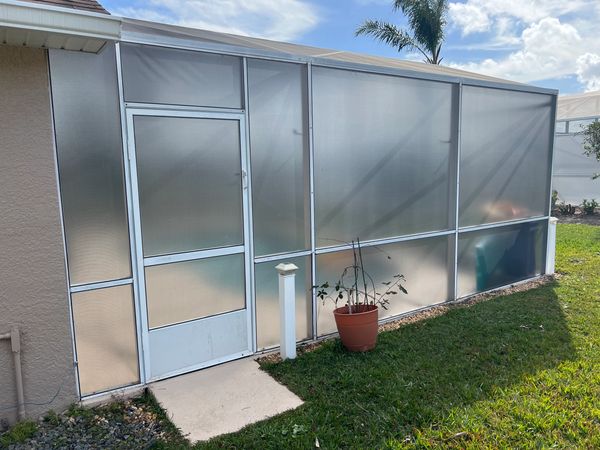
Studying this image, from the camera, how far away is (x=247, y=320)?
4031 mm

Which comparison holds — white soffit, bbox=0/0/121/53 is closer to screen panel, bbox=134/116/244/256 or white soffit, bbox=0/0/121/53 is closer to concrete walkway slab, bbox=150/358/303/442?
screen panel, bbox=134/116/244/256

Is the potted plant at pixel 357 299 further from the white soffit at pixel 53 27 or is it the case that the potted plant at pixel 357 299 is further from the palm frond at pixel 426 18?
the palm frond at pixel 426 18

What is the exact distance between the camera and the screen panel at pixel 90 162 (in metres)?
3.03

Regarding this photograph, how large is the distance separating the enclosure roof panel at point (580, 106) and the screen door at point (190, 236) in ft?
47.3

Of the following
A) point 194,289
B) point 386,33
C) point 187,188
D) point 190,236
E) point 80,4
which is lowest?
point 194,289

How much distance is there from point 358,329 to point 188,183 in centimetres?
202

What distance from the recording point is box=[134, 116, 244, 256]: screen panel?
342cm

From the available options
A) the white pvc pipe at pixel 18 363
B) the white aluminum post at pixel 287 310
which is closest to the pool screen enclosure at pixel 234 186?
the white aluminum post at pixel 287 310

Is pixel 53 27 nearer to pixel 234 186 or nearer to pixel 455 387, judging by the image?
pixel 234 186

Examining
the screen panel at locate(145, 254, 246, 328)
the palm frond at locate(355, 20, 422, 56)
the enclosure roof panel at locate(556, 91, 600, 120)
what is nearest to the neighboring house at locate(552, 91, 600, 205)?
the enclosure roof panel at locate(556, 91, 600, 120)

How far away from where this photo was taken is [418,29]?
51.3ft

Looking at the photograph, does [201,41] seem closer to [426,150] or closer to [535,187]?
[426,150]

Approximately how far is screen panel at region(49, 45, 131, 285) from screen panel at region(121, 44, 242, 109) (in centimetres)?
17

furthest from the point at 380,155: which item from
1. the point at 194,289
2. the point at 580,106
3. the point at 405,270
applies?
the point at 580,106
